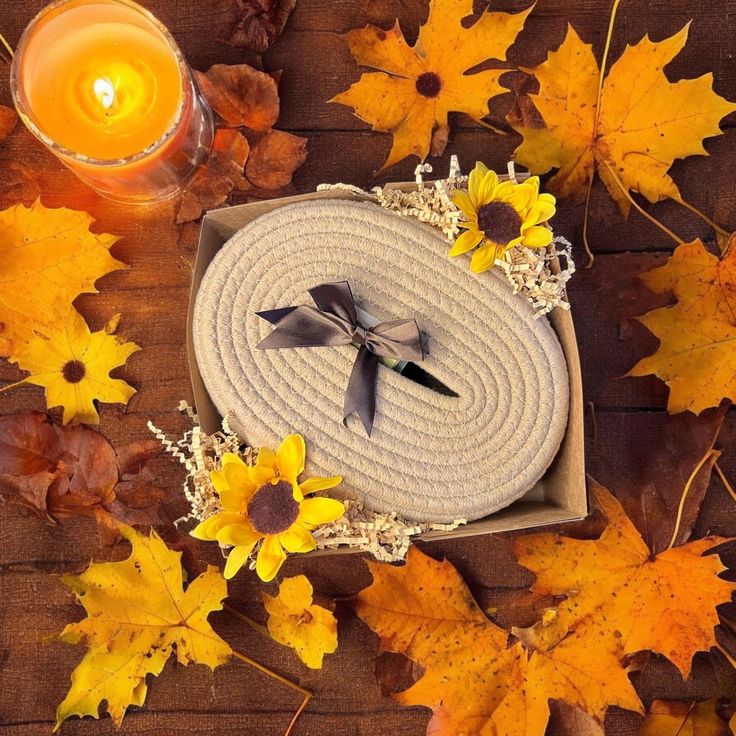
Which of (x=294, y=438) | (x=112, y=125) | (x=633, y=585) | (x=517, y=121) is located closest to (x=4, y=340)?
(x=112, y=125)

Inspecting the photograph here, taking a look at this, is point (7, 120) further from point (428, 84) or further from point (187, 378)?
point (428, 84)

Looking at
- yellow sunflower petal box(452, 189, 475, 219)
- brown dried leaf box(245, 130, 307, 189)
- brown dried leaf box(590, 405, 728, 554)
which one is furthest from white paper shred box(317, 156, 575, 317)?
brown dried leaf box(590, 405, 728, 554)

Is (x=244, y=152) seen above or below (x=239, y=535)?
above

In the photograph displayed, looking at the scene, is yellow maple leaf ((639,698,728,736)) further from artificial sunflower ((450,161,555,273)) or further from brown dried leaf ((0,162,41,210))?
brown dried leaf ((0,162,41,210))

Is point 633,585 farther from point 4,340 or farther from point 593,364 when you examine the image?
point 4,340

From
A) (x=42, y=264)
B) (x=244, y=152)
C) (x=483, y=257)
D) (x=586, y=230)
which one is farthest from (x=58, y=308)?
(x=586, y=230)

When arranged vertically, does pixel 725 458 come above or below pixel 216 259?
below

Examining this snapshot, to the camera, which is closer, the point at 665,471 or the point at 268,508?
the point at 268,508
